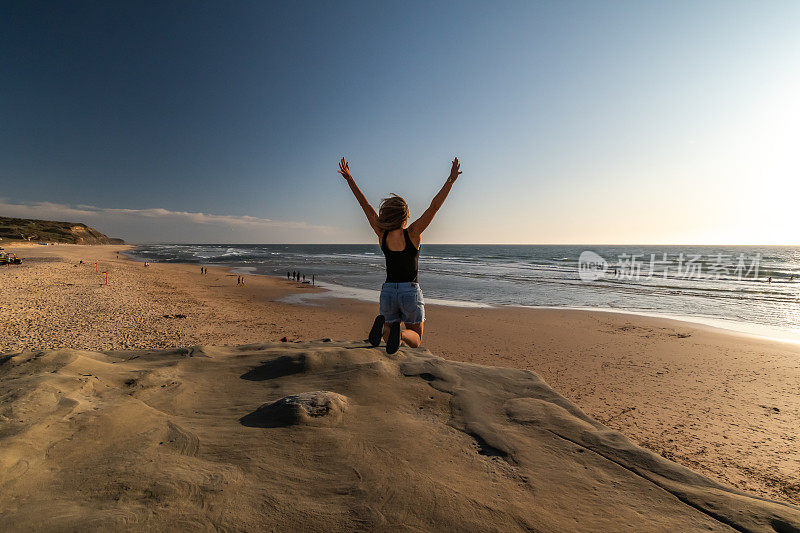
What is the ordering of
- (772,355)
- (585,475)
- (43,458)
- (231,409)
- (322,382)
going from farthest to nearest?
1. (772,355)
2. (322,382)
3. (231,409)
4. (585,475)
5. (43,458)

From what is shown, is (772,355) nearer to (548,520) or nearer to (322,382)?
(548,520)

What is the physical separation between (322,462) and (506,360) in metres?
7.12

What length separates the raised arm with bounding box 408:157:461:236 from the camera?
380 centimetres

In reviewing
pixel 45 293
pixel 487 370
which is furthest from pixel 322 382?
pixel 45 293

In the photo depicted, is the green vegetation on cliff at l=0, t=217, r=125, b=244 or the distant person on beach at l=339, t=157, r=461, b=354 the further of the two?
the green vegetation on cliff at l=0, t=217, r=125, b=244

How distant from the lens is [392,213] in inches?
159

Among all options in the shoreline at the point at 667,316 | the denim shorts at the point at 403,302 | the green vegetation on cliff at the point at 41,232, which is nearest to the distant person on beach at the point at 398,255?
the denim shorts at the point at 403,302

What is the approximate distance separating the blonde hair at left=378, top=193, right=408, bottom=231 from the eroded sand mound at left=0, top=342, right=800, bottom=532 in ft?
6.42

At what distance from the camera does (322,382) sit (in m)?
4.18

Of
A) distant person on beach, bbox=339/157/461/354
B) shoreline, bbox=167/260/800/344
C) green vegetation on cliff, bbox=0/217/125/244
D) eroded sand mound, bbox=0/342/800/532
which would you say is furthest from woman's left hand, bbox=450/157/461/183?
green vegetation on cliff, bbox=0/217/125/244

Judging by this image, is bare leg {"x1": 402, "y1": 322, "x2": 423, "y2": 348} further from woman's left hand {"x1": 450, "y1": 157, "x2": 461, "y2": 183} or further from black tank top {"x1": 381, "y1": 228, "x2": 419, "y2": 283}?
woman's left hand {"x1": 450, "y1": 157, "x2": 461, "y2": 183}

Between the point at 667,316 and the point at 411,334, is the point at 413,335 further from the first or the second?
the point at 667,316

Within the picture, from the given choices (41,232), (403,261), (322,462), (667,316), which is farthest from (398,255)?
(41,232)

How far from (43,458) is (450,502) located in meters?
2.73
